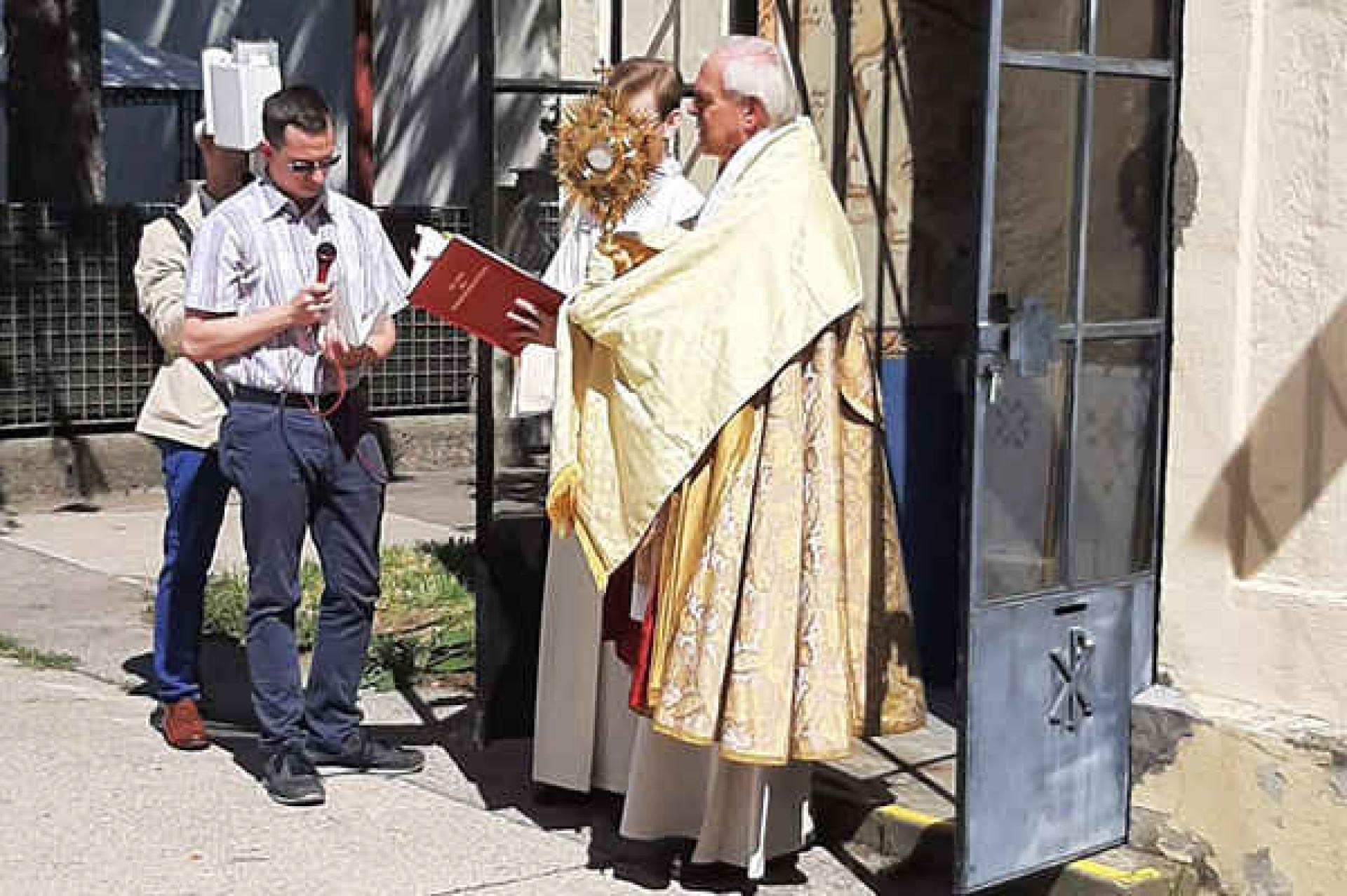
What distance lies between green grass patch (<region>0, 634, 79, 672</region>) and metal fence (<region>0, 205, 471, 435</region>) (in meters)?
3.50

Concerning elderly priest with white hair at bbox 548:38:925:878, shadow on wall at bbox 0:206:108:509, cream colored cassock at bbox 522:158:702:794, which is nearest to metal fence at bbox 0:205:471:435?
shadow on wall at bbox 0:206:108:509

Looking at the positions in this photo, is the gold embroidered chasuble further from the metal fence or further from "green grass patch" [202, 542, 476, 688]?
the metal fence

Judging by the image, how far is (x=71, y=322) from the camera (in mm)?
11508

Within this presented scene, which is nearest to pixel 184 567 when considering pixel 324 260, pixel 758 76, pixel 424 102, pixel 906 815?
pixel 324 260

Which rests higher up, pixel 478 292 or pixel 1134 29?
pixel 1134 29

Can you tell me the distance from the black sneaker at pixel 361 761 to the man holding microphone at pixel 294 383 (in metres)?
0.17

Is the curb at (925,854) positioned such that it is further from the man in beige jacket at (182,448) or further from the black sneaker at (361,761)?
the man in beige jacket at (182,448)

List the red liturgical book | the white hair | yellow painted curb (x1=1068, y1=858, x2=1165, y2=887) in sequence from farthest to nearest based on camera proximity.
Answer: the red liturgical book
the white hair
yellow painted curb (x1=1068, y1=858, x2=1165, y2=887)

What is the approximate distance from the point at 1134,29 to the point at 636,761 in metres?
2.22

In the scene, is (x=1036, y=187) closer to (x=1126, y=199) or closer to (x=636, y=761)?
(x=1126, y=199)

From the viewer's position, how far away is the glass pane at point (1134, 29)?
5199 mm

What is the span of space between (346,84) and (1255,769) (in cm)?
1416

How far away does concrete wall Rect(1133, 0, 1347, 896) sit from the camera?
16.9ft

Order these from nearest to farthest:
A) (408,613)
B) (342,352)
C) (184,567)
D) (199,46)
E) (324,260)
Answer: (324,260), (342,352), (184,567), (408,613), (199,46)
